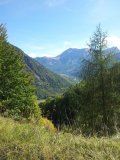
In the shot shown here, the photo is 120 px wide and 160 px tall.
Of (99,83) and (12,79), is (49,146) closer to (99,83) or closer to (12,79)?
(99,83)

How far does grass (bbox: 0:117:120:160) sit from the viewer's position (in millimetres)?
5207

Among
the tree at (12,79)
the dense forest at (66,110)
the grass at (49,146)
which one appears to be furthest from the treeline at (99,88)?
the grass at (49,146)

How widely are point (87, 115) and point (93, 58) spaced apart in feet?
15.9

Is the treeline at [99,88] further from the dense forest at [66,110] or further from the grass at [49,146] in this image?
the grass at [49,146]

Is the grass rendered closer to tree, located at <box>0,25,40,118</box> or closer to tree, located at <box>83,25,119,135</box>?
tree, located at <box>83,25,119,135</box>

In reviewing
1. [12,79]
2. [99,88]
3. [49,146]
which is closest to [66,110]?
[99,88]

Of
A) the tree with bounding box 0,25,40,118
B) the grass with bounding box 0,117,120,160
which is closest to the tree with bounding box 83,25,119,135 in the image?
the tree with bounding box 0,25,40,118

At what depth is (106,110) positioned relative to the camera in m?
29.5

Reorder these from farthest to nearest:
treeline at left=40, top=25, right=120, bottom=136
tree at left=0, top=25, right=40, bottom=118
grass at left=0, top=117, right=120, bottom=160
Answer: tree at left=0, top=25, right=40, bottom=118 < treeline at left=40, top=25, right=120, bottom=136 < grass at left=0, top=117, right=120, bottom=160

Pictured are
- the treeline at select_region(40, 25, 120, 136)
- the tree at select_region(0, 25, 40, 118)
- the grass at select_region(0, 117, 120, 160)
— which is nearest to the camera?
the grass at select_region(0, 117, 120, 160)

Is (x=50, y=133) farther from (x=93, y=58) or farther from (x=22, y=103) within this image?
(x=22, y=103)

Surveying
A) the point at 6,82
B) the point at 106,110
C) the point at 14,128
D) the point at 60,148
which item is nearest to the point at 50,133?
the point at 14,128

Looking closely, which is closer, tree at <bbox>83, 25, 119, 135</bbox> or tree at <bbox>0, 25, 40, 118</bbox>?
tree at <bbox>83, 25, 119, 135</bbox>

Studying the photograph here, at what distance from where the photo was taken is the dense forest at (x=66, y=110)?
214 inches
